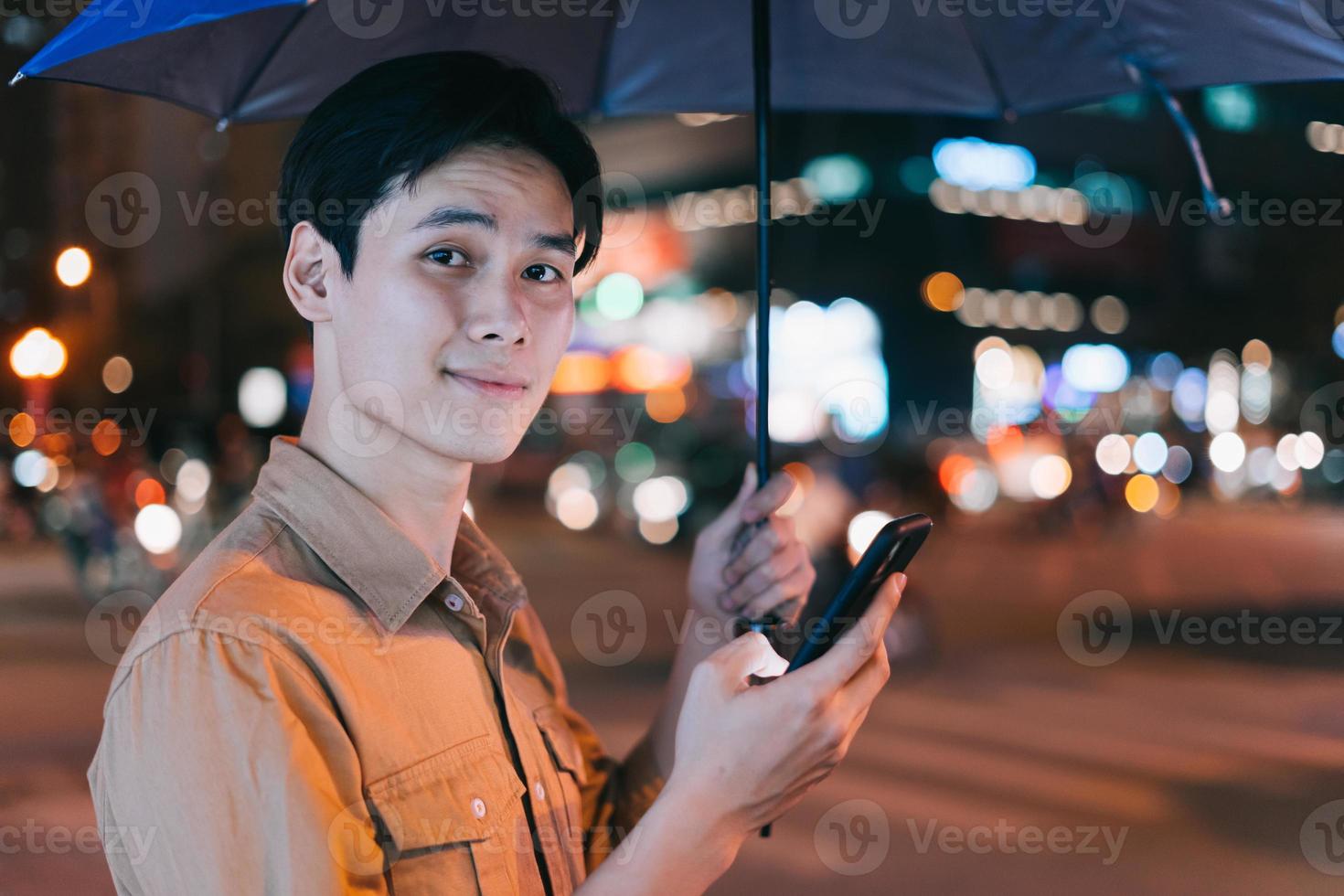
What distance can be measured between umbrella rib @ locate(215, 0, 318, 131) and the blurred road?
3.87 metres

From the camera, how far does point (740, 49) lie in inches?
127

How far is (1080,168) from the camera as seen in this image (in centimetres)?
5147

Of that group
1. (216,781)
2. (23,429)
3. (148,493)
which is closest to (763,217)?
(216,781)

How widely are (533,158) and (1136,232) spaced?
2239 inches

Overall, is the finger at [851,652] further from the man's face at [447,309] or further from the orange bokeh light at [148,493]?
the orange bokeh light at [148,493]

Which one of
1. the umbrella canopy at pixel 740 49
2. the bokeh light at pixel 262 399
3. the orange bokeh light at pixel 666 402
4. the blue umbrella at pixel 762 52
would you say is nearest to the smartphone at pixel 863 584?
the blue umbrella at pixel 762 52

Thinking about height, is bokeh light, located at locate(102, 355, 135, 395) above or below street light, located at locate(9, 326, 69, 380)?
below

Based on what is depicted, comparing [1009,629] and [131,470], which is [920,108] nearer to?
[1009,629]

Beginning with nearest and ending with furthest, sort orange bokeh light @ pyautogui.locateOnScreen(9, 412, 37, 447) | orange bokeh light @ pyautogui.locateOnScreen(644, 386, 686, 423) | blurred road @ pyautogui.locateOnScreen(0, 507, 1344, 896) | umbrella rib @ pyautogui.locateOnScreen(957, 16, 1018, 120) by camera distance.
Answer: umbrella rib @ pyautogui.locateOnScreen(957, 16, 1018, 120)
blurred road @ pyautogui.locateOnScreen(0, 507, 1344, 896)
orange bokeh light @ pyautogui.locateOnScreen(9, 412, 37, 447)
orange bokeh light @ pyautogui.locateOnScreen(644, 386, 686, 423)

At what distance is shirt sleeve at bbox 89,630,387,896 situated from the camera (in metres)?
1.39

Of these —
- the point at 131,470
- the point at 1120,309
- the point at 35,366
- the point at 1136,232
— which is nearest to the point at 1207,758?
the point at 131,470

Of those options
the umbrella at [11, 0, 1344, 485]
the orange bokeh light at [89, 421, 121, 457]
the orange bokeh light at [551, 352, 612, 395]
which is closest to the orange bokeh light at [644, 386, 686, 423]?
the orange bokeh light at [551, 352, 612, 395]

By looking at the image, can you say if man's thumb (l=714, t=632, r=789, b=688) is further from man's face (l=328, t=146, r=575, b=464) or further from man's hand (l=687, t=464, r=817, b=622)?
man's hand (l=687, t=464, r=817, b=622)

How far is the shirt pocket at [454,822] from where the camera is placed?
1574 millimetres
